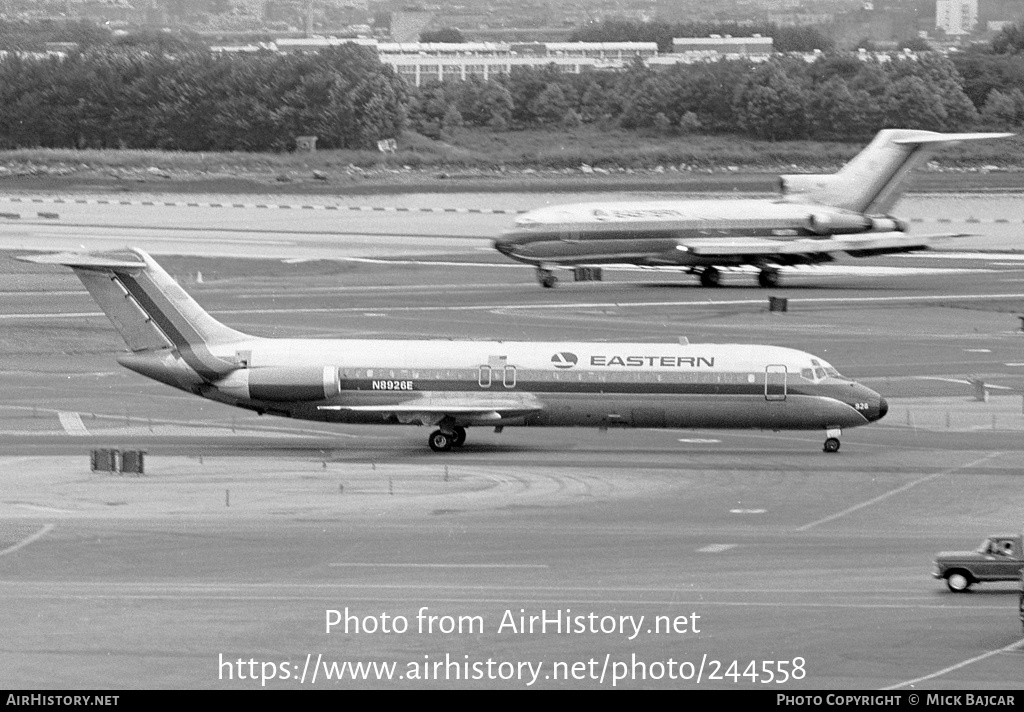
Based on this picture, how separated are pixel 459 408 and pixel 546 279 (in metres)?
44.9

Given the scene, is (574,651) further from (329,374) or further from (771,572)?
(329,374)

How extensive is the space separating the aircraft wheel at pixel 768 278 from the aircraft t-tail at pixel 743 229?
0.06 meters

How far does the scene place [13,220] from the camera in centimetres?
13600

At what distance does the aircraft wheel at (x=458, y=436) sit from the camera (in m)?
58.1

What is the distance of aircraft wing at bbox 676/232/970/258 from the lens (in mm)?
100688

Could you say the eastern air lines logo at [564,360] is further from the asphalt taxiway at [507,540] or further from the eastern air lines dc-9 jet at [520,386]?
the asphalt taxiway at [507,540]

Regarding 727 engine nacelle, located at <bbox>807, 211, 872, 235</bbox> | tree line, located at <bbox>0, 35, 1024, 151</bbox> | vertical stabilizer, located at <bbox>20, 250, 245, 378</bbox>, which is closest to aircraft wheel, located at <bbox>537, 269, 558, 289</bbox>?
727 engine nacelle, located at <bbox>807, 211, 872, 235</bbox>

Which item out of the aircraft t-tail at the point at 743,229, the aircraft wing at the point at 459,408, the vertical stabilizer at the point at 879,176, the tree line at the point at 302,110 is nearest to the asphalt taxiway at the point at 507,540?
the aircraft wing at the point at 459,408

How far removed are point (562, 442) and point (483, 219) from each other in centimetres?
8862

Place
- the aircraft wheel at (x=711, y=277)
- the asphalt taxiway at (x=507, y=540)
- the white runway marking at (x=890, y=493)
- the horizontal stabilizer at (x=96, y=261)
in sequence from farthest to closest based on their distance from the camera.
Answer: the aircraft wheel at (x=711, y=277), the horizontal stabilizer at (x=96, y=261), the white runway marking at (x=890, y=493), the asphalt taxiway at (x=507, y=540)

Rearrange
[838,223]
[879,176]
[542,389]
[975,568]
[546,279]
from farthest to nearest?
[879,176]
[838,223]
[546,279]
[542,389]
[975,568]

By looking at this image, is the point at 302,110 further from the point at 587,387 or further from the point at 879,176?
the point at 587,387

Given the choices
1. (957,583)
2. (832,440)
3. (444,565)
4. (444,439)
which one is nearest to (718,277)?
(832,440)

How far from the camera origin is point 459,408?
188ft
